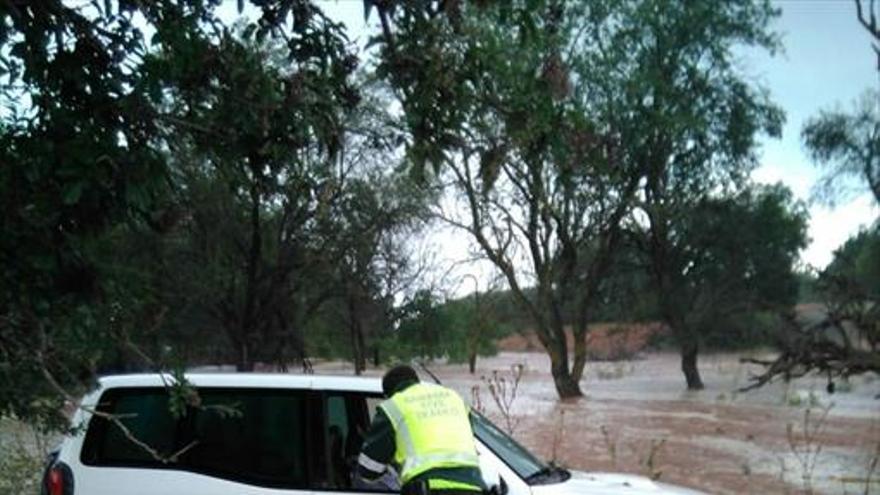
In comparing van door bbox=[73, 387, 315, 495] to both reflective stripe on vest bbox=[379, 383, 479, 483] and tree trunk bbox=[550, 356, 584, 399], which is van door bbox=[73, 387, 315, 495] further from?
tree trunk bbox=[550, 356, 584, 399]

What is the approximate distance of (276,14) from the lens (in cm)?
562

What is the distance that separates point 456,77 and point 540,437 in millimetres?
18234

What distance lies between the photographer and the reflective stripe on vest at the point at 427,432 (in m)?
5.14

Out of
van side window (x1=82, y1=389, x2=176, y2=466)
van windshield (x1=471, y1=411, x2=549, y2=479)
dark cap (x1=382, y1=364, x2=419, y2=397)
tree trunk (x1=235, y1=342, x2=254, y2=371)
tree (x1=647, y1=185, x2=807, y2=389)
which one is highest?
tree (x1=647, y1=185, x2=807, y2=389)

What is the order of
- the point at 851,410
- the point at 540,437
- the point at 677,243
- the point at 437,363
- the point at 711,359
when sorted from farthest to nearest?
1. the point at 711,359
2. the point at 437,363
3. the point at 677,243
4. the point at 851,410
5. the point at 540,437

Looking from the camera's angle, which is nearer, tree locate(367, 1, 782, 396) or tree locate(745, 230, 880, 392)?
tree locate(745, 230, 880, 392)

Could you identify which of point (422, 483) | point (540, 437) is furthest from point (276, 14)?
point (540, 437)

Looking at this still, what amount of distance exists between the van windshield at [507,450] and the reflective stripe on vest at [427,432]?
3.32ft

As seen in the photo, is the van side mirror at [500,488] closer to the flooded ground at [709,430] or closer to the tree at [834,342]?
the tree at [834,342]

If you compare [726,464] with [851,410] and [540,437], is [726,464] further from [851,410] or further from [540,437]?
[851,410]

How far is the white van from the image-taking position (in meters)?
6.39

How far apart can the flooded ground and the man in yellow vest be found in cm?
840

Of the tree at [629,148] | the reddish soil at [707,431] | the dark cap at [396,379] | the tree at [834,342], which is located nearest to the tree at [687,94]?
the tree at [629,148]

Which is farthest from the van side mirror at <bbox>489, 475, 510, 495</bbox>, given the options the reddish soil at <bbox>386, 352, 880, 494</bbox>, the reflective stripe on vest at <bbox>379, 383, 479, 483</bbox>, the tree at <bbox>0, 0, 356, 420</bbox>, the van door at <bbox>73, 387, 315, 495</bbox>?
the reddish soil at <bbox>386, 352, 880, 494</bbox>
